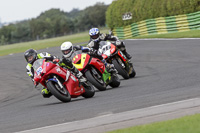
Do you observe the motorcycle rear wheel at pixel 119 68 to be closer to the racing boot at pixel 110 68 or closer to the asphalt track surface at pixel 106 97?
the asphalt track surface at pixel 106 97

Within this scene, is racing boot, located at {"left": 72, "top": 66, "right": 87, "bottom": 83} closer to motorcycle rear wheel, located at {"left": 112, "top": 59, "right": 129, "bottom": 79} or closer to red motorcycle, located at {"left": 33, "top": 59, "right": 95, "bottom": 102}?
red motorcycle, located at {"left": 33, "top": 59, "right": 95, "bottom": 102}

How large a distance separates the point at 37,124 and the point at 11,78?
11461 mm

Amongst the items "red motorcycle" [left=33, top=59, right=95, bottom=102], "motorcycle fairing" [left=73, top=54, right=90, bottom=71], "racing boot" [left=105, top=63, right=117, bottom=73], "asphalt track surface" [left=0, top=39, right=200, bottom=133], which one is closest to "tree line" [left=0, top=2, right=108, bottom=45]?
"asphalt track surface" [left=0, top=39, right=200, bottom=133]

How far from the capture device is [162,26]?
3203cm

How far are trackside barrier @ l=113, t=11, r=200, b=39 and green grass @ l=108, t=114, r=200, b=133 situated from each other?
22.6 meters

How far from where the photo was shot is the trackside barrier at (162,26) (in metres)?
28.3

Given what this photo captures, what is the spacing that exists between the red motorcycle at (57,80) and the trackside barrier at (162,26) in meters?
19.2

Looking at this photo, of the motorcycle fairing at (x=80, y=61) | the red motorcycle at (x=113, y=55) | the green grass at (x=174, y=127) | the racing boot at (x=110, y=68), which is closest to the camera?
the green grass at (x=174, y=127)

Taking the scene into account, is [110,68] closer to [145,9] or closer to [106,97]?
[106,97]

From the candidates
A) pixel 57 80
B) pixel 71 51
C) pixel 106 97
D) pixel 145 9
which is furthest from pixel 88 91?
pixel 145 9

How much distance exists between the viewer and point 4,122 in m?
7.35

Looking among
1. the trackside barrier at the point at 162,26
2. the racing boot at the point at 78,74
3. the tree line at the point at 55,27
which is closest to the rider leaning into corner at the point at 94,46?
the racing boot at the point at 78,74

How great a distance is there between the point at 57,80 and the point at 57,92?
23 centimetres

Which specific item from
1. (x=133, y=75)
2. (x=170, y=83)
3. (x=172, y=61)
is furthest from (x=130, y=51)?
(x=170, y=83)
